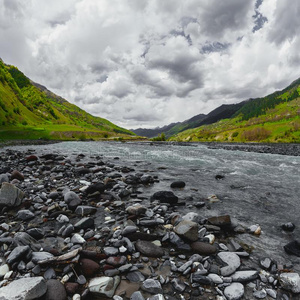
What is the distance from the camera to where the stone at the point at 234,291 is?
12.5 feet

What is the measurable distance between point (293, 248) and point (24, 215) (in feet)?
32.7

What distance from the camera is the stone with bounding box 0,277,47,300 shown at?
329 cm

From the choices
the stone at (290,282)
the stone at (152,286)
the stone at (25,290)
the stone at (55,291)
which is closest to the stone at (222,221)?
the stone at (290,282)

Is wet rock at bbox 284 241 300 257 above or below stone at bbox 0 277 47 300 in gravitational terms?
below

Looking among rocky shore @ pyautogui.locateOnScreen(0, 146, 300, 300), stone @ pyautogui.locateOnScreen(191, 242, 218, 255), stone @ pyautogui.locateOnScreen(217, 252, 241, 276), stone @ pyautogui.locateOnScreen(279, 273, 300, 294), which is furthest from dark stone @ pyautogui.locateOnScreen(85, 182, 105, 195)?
stone @ pyautogui.locateOnScreen(279, 273, 300, 294)

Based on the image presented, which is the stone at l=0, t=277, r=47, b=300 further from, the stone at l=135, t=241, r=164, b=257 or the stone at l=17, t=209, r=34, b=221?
the stone at l=17, t=209, r=34, b=221

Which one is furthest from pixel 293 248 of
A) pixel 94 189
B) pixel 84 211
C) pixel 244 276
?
pixel 94 189

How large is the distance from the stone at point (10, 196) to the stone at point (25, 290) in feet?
18.3

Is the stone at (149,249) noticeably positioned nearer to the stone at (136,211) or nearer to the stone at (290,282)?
the stone at (136,211)

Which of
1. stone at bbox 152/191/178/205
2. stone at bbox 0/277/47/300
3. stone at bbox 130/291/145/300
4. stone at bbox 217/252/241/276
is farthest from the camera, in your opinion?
stone at bbox 152/191/178/205

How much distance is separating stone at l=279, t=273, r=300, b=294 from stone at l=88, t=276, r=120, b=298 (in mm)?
3991

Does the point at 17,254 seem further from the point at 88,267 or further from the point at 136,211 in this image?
the point at 136,211

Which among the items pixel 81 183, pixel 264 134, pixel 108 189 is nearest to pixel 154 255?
pixel 108 189

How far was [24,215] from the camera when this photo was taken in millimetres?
7156
